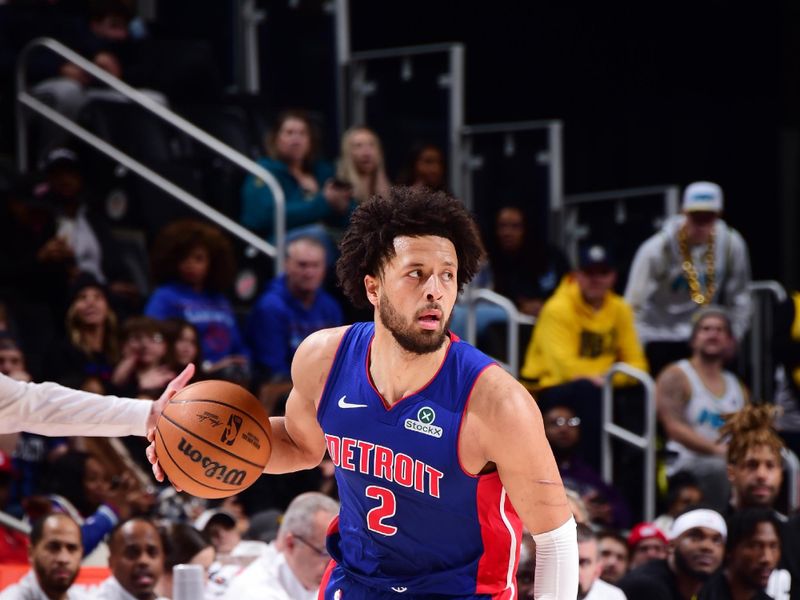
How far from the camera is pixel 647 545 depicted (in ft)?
25.0

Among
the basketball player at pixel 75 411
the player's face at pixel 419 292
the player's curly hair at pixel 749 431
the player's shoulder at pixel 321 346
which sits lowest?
the player's curly hair at pixel 749 431

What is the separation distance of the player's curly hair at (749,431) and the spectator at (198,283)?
2.59m

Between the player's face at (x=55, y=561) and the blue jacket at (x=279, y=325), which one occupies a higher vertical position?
the blue jacket at (x=279, y=325)

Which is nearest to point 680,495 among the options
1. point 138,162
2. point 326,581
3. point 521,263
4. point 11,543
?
point 521,263

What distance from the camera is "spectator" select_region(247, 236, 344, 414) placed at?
8539 mm

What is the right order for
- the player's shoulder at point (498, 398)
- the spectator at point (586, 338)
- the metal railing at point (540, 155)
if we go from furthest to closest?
the metal railing at point (540, 155)
the spectator at point (586, 338)
the player's shoulder at point (498, 398)

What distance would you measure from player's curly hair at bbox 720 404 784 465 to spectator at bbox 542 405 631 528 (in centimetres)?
73

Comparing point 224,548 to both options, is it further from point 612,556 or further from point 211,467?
point 211,467

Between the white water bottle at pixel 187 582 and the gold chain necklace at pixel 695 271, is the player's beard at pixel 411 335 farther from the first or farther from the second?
the gold chain necklace at pixel 695 271

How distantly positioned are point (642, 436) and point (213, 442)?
195 inches

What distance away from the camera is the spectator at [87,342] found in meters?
7.75

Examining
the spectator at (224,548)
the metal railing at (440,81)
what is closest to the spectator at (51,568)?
the spectator at (224,548)

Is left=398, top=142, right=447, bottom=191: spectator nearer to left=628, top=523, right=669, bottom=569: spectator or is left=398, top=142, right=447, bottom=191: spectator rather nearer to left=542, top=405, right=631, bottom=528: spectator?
left=542, top=405, right=631, bottom=528: spectator

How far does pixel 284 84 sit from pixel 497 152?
1.67 metres
